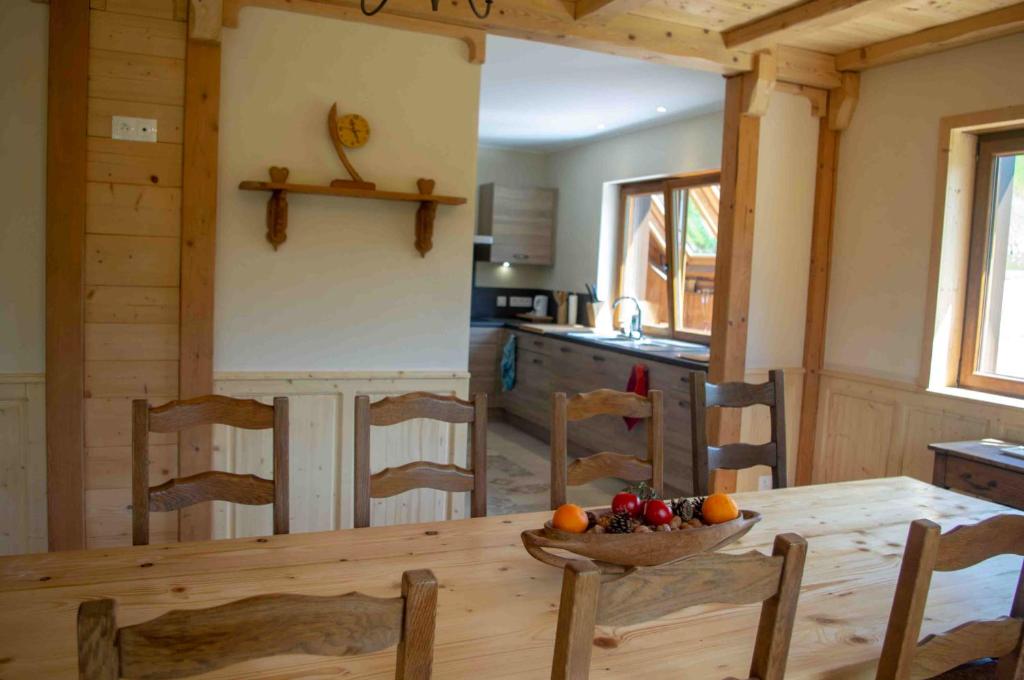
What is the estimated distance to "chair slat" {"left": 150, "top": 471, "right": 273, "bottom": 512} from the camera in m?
1.88

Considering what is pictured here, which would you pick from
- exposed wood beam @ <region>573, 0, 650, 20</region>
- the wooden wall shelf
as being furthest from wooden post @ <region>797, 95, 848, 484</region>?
the wooden wall shelf

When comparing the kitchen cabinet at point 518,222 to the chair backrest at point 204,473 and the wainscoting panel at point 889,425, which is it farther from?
the chair backrest at point 204,473

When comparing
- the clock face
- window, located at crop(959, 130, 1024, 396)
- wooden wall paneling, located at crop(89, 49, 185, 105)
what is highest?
wooden wall paneling, located at crop(89, 49, 185, 105)

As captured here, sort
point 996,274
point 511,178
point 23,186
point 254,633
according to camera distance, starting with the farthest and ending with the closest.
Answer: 1. point 511,178
2. point 996,274
3. point 23,186
4. point 254,633

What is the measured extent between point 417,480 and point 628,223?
479cm

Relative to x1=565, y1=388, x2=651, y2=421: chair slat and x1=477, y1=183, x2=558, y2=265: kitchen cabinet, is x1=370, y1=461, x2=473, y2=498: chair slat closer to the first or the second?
x1=565, y1=388, x2=651, y2=421: chair slat

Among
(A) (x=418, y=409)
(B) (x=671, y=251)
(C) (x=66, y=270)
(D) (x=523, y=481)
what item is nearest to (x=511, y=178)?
(B) (x=671, y=251)

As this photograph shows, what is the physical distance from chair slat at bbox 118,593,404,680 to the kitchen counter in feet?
12.5

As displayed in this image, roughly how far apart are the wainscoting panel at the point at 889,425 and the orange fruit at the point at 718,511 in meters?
2.29

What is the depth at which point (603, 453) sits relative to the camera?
7.55ft

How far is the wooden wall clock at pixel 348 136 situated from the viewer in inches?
129

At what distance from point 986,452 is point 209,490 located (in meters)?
2.81

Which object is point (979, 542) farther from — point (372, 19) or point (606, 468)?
point (372, 19)

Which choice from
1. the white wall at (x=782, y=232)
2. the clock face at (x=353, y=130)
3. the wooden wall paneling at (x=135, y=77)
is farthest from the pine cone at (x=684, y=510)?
the white wall at (x=782, y=232)
